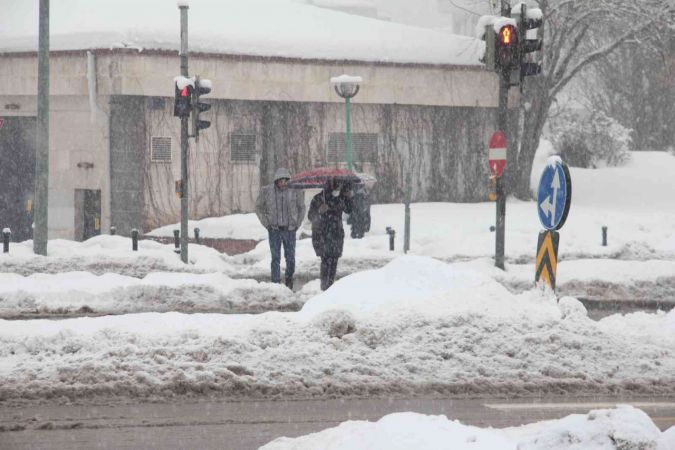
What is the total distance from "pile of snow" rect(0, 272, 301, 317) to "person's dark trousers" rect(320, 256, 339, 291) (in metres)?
0.48

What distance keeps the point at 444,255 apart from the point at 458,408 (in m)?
15.7

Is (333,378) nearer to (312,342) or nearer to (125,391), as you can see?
(312,342)

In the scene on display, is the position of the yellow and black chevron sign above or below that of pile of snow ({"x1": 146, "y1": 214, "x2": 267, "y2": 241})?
above

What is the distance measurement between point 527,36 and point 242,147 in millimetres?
16451

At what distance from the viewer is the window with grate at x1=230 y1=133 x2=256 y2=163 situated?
3344 centimetres

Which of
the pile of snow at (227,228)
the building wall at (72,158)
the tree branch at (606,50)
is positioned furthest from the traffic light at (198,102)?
the tree branch at (606,50)

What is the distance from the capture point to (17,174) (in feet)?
113

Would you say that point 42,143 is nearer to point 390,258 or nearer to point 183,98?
point 183,98

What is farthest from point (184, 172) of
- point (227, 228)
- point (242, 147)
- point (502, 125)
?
point (242, 147)

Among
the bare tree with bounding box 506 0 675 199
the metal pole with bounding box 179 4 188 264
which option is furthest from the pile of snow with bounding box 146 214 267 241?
the bare tree with bounding box 506 0 675 199

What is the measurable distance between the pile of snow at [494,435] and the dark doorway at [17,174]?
27.3m

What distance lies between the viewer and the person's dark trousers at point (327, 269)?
662 inches

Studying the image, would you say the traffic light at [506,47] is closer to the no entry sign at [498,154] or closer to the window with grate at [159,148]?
the no entry sign at [498,154]

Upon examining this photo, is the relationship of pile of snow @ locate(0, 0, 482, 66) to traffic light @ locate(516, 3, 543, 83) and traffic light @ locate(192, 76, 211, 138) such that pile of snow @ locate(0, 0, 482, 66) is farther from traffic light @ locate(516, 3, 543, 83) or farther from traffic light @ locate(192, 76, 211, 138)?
traffic light @ locate(516, 3, 543, 83)
